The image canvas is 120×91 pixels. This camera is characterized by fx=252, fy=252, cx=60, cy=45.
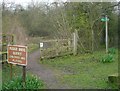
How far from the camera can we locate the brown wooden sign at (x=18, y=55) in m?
6.16

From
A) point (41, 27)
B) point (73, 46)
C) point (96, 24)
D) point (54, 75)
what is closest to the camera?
point (54, 75)

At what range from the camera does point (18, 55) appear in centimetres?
630

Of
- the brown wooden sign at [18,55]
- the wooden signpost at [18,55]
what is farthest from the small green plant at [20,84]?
the brown wooden sign at [18,55]

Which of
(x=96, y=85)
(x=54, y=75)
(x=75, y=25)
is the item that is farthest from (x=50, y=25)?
(x=96, y=85)

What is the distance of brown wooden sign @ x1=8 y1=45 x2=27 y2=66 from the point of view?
20.2 feet

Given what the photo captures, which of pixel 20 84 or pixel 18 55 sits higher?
pixel 18 55

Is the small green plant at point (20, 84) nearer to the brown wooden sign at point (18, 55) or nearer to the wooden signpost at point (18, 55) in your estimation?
the wooden signpost at point (18, 55)

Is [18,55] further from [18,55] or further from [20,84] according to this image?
[20,84]

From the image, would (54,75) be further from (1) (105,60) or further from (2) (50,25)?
(2) (50,25)

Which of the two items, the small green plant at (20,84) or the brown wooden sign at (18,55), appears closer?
the brown wooden sign at (18,55)

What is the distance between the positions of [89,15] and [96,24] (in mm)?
2074

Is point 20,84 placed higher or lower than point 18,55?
lower

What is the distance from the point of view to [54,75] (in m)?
8.66

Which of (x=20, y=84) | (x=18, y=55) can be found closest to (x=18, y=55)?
(x=18, y=55)
